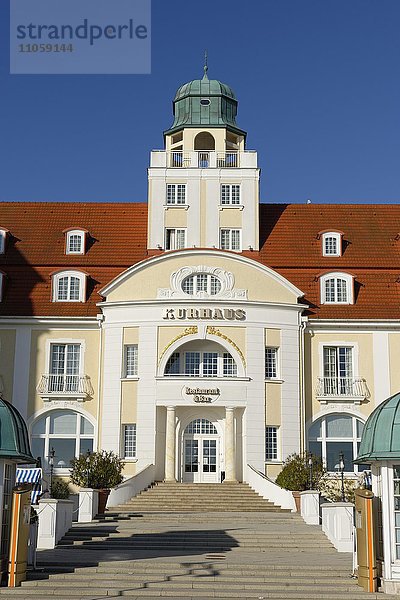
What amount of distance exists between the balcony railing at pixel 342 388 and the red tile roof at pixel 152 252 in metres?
2.99

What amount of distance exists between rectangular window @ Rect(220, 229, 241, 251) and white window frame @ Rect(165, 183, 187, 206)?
261 centimetres

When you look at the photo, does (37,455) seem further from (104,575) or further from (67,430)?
(104,575)

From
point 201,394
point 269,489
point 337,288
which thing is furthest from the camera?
point 337,288

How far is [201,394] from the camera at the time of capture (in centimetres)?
3938

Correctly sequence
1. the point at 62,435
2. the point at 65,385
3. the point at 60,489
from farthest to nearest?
the point at 65,385 < the point at 62,435 < the point at 60,489

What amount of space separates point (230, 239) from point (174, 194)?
145 inches

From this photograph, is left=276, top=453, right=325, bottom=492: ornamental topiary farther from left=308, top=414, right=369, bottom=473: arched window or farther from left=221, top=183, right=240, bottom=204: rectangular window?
left=221, top=183, right=240, bottom=204: rectangular window

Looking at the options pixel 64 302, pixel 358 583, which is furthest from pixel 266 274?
pixel 358 583

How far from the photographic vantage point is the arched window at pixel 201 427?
40.8m

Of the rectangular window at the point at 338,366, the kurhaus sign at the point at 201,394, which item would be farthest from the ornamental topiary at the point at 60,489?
the rectangular window at the point at 338,366

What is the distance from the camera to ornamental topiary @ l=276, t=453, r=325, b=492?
34688mm

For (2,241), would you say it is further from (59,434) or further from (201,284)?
(201,284)

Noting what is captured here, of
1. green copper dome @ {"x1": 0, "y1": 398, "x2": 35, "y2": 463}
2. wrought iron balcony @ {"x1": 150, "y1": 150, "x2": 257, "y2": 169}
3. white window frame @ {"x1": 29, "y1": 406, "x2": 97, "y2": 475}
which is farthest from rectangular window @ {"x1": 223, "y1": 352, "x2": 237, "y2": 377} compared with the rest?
green copper dome @ {"x1": 0, "y1": 398, "x2": 35, "y2": 463}

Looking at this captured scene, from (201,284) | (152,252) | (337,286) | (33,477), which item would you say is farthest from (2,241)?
(337,286)
